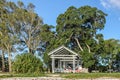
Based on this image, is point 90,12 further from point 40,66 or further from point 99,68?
point 40,66

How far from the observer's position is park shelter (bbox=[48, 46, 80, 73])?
4883cm

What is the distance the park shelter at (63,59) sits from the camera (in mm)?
48825

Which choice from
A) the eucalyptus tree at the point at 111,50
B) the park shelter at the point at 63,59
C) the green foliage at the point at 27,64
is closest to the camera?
the green foliage at the point at 27,64

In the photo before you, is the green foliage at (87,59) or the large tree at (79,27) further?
the large tree at (79,27)

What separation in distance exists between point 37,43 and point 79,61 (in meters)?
11.0

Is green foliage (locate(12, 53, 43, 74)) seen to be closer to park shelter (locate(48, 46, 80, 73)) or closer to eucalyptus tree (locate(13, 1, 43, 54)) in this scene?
park shelter (locate(48, 46, 80, 73))

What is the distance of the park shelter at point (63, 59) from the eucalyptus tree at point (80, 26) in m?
2.98

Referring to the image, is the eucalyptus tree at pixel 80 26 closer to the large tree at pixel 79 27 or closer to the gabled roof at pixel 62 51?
the large tree at pixel 79 27

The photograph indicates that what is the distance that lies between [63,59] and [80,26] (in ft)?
21.9

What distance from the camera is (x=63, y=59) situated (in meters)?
51.1

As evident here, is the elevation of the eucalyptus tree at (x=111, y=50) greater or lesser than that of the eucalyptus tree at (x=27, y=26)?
lesser

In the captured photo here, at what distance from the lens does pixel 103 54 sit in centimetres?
5253

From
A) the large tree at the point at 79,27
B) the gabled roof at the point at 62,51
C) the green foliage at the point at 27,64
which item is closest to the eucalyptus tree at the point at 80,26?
the large tree at the point at 79,27

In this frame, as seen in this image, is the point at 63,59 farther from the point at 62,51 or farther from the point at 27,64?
the point at 27,64
